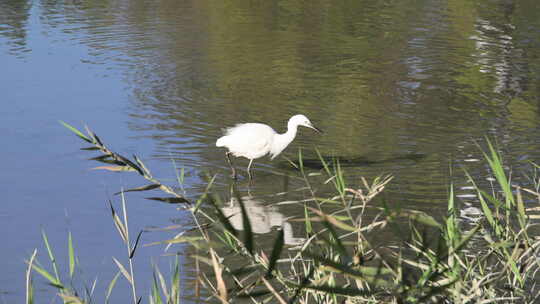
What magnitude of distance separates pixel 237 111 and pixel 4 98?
9.81 feet

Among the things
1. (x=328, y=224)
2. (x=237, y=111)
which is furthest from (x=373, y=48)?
(x=328, y=224)

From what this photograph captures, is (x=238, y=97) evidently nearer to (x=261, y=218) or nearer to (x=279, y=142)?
(x=279, y=142)

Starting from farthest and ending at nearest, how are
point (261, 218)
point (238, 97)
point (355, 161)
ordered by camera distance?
point (238, 97) < point (355, 161) < point (261, 218)

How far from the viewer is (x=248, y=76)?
12297mm

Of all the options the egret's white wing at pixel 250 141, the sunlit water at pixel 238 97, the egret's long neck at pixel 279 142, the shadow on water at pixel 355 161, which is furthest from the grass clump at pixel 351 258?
the shadow on water at pixel 355 161

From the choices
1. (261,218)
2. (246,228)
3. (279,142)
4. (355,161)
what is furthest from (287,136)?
(246,228)

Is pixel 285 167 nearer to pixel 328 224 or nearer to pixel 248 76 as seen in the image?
pixel 248 76

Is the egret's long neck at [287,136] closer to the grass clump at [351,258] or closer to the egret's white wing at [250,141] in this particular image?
the egret's white wing at [250,141]

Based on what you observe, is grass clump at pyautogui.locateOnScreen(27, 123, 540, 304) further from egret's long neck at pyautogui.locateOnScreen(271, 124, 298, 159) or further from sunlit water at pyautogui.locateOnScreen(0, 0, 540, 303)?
egret's long neck at pyautogui.locateOnScreen(271, 124, 298, 159)

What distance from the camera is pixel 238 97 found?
11117 mm

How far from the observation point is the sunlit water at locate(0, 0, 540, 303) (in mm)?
7227

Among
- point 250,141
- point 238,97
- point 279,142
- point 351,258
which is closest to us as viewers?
point 351,258

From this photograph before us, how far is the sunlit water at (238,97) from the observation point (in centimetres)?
723

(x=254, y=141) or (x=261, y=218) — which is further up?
(x=254, y=141)
